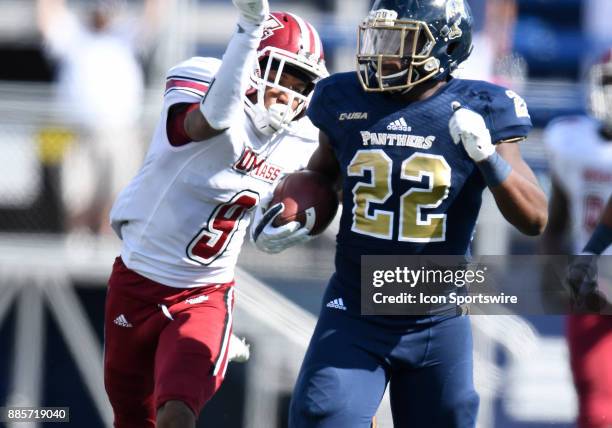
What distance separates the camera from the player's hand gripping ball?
12.9 feet

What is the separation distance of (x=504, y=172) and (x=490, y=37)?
5783mm

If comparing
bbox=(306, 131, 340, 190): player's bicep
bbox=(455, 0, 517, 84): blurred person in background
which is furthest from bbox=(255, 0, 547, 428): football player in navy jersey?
bbox=(455, 0, 517, 84): blurred person in background

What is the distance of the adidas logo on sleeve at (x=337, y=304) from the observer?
3.82 meters

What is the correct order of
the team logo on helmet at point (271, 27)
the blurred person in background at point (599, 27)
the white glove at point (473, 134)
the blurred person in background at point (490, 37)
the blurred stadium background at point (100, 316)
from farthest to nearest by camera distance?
the blurred person in background at point (599, 27), the blurred person in background at point (490, 37), the blurred stadium background at point (100, 316), the team logo on helmet at point (271, 27), the white glove at point (473, 134)

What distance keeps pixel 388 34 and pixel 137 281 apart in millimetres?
1365

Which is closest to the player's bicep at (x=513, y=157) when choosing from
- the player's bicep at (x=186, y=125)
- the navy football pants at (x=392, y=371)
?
the navy football pants at (x=392, y=371)

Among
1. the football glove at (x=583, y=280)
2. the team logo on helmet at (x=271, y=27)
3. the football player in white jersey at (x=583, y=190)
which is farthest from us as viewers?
the football player in white jersey at (x=583, y=190)

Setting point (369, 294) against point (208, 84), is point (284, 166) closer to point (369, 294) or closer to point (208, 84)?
point (208, 84)

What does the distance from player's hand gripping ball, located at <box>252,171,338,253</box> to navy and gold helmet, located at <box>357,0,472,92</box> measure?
1.36 feet

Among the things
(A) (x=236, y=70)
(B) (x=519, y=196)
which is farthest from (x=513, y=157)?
(A) (x=236, y=70)

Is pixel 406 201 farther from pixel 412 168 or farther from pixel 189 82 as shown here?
pixel 189 82

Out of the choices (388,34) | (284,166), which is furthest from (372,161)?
(284,166)

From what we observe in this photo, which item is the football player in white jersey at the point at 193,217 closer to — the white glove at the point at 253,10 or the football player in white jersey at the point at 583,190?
the white glove at the point at 253,10

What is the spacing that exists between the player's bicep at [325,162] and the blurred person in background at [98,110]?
11.0 ft
